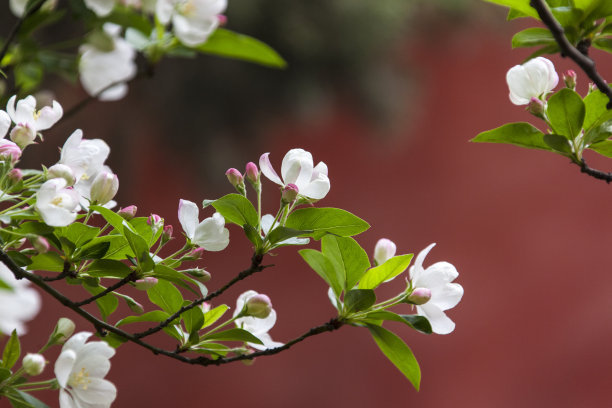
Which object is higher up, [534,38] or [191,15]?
[534,38]

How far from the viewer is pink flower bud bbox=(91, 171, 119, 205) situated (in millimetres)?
536

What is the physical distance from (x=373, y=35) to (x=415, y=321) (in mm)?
2423

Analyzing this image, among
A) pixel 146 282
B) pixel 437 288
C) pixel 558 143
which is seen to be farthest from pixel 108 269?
pixel 558 143

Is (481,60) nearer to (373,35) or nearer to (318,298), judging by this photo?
(373,35)

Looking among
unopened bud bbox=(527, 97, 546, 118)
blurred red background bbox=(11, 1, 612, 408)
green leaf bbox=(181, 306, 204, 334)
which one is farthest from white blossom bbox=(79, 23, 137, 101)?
blurred red background bbox=(11, 1, 612, 408)

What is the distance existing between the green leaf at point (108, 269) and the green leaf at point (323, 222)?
13cm

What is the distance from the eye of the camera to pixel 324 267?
535 mm

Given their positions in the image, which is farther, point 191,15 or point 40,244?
point 191,15

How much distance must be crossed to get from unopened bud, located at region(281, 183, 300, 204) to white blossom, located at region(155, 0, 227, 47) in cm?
25

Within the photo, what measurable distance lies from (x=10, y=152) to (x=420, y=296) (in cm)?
31

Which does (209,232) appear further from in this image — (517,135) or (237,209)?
(517,135)

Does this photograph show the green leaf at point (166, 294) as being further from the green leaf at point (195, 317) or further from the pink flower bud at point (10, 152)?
the pink flower bud at point (10, 152)

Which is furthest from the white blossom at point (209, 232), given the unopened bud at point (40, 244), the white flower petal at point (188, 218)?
the unopened bud at point (40, 244)

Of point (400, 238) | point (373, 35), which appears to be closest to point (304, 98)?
point (373, 35)
